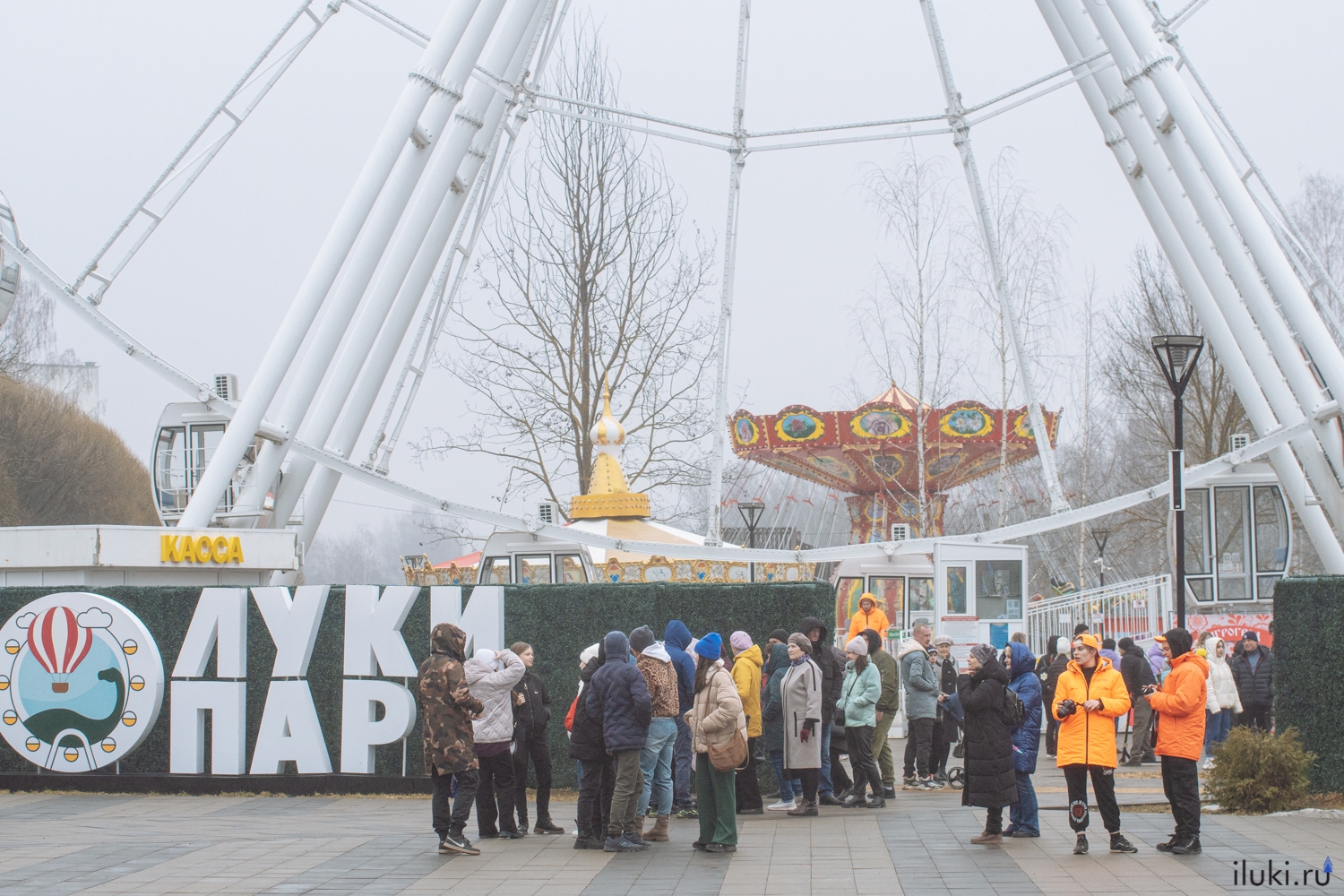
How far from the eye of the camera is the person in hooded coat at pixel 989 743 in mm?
10164

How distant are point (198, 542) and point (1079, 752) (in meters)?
9.57

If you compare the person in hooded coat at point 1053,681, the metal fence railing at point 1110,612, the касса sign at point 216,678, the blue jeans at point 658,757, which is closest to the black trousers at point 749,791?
the blue jeans at point 658,757

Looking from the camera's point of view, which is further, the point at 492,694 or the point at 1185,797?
the point at 492,694

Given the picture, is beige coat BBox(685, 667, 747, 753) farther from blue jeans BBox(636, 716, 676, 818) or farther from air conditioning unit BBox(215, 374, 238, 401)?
air conditioning unit BBox(215, 374, 238, 401)

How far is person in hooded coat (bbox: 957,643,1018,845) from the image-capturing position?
33.3 ft

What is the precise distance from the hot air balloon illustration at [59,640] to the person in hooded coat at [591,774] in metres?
6.37

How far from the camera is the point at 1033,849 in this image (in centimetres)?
1011

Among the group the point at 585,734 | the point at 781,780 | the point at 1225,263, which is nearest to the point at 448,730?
the point at 585,734

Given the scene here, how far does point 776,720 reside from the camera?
12.5 metres

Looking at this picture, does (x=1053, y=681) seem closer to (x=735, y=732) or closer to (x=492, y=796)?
(x=735, y=732)

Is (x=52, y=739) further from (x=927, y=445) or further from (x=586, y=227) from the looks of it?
(x=927, y=445)

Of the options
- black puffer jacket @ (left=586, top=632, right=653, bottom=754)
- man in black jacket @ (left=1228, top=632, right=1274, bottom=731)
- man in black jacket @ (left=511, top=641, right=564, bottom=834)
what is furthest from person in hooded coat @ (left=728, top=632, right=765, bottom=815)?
man in black jacket @ (left=1228, top=632, right=1274, bottom=731)

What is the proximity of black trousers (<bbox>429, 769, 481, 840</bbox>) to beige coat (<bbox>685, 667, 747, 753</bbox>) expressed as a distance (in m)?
1.71

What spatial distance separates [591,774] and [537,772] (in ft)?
3.09
